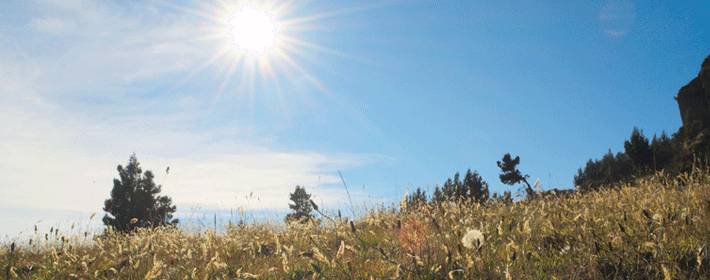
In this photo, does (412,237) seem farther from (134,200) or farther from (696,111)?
(134,200)

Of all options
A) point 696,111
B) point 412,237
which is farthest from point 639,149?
point 412,237

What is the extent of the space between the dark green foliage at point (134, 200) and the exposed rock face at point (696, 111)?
2943cm

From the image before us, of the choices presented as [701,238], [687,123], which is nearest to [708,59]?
[687,123]

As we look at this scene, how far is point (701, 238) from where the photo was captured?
307cm

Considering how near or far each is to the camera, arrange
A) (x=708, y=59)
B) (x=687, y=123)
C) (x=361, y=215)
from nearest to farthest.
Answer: (x=361, y=215)
(x=687, y=123)
(x=708, y=59)

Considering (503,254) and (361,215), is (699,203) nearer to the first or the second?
(503,254)

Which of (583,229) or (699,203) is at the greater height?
(699,203)

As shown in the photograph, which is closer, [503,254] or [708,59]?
[503,254]

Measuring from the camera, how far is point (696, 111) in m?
19.0

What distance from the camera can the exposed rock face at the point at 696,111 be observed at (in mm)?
15211

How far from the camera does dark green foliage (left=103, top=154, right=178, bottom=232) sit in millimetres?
26984

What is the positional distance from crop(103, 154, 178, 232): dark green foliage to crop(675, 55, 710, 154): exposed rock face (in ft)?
96.6

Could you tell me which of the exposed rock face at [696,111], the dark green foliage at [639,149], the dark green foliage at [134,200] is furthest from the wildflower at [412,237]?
the dark green foliage at [134,200]

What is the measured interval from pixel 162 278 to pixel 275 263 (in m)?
0.98
